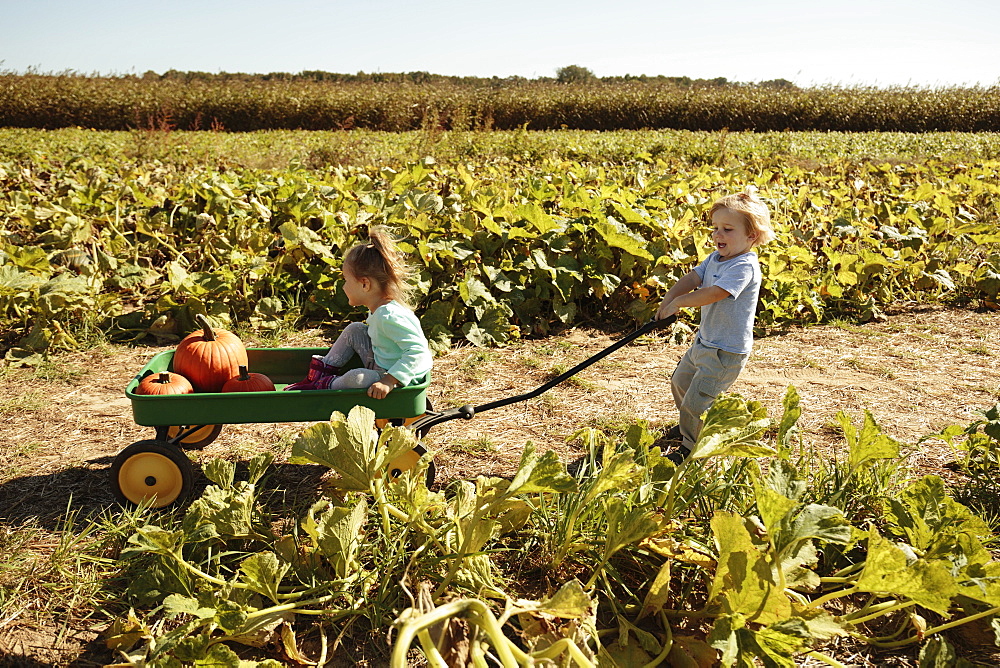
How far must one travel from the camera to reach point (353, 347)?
3.10 metres

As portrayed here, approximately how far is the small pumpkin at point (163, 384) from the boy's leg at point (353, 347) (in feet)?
1.93

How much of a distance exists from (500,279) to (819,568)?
2.79m

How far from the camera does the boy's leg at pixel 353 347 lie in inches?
121

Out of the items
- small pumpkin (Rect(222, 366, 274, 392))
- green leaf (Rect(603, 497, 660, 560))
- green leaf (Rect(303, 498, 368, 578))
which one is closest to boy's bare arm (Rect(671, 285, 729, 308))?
green leaf (Rect(603, 497, 660, 560))

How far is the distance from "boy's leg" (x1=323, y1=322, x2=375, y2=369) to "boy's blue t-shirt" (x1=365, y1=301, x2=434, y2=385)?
0.15 metres

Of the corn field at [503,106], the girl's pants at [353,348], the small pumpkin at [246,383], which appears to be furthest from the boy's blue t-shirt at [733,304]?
the corn field at [503,106]

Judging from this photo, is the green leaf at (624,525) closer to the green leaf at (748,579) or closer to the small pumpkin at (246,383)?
the green leaf at (748,579)

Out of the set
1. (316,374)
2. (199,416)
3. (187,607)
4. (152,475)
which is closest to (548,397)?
(316,374)

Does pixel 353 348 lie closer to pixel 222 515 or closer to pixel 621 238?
pixel 222 515

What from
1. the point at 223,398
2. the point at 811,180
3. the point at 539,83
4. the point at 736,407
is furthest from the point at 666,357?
the point at 539,83

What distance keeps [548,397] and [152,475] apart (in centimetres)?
192

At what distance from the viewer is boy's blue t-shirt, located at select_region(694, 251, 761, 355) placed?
2.93 metres

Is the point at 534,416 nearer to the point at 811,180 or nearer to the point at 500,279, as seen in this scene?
the point at 500,279

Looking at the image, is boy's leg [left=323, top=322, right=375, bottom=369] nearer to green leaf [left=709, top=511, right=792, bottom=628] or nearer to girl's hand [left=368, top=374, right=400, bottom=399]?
girl's hand [left=368, top=374, right=400, bottom=399]
